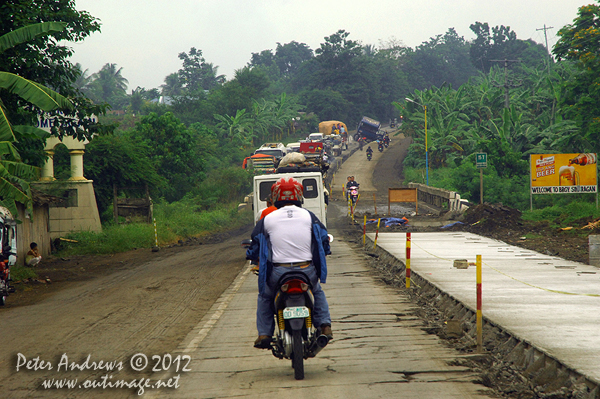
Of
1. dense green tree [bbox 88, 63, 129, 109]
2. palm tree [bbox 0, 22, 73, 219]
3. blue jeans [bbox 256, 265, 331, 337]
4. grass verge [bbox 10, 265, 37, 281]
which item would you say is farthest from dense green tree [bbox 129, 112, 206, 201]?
dense green tree [bbox 88, 63, 129, 109]

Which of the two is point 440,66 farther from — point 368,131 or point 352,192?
point 352,192

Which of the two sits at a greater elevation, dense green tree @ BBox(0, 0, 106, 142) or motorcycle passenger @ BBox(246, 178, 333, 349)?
dense green tree @ BBox(0, 0, 106, 142)

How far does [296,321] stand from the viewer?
5816 mm

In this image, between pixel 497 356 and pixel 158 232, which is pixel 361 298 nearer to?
pixel 497 356

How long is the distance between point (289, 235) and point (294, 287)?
0.53 meters

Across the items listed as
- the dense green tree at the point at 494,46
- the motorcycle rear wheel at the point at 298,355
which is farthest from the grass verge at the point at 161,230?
the dense green tree at the point at 494,46

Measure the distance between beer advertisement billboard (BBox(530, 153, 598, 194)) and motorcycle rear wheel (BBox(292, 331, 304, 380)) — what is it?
80.5 feet

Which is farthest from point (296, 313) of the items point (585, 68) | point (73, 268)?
point (585, 68)

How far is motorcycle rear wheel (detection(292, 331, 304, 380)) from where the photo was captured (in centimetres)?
585

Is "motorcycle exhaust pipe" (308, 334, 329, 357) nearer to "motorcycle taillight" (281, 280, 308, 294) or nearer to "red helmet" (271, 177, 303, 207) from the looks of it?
"motorcycle taillight" (281, 280, 308, 294)

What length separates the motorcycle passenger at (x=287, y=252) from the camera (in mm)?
6047

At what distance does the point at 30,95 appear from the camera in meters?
13.0

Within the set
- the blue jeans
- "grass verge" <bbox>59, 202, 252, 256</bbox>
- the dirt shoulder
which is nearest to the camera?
the blue jeans

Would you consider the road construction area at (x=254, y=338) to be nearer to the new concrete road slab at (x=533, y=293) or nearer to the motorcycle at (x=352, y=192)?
the new concrete road slab at (x=533, y=293)
